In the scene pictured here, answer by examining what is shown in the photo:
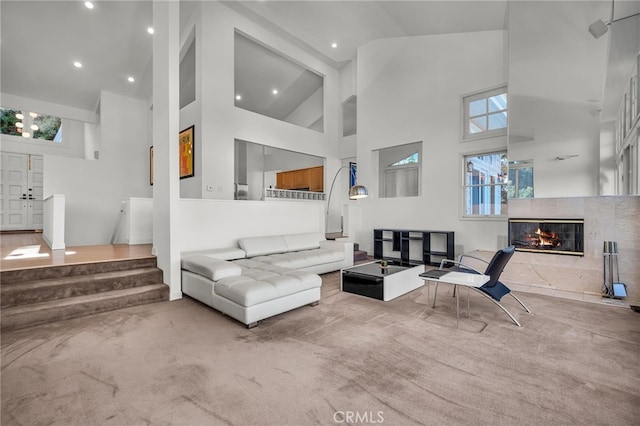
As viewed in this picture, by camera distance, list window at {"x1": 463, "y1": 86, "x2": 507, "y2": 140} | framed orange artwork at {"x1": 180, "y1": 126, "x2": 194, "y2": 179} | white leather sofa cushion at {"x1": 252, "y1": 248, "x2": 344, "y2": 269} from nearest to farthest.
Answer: white leather sofa cushion at {"x1": 252, "y1": 248, "x2": 344, "y2": 269} < window at {"x1": 463, "y1": 86, "x2": 507, "y2": 140} < framed orange artwork at {"x1": 180, "y1": 126, "x2": 194, "y2": 179}

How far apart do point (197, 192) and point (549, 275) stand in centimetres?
671

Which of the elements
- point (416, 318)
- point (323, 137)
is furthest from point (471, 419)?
point (323, 137)

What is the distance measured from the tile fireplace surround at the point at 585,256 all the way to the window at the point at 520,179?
133mm

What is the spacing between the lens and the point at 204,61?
6273mm

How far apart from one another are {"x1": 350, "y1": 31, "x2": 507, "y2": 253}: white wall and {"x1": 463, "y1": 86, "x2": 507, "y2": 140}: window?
0.16m

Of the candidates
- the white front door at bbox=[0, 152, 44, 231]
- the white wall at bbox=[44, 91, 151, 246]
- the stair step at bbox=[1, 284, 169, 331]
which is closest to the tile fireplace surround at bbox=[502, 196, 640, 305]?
the stair step at bbox=[1, 284, 169, 331]

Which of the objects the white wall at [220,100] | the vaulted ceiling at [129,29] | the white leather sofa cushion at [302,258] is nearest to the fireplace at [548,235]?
the vaulted ceiling at [129,29]

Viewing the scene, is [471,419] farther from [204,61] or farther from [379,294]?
[204,61]

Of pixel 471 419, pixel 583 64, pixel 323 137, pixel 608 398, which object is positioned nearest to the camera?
pixel 471 419

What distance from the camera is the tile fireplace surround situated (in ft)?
13.0

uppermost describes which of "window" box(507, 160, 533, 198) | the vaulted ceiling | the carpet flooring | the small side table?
the vaulted ceiling

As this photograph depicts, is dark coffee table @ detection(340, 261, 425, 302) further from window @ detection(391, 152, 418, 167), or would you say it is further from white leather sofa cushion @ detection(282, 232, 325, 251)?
window @ detection(391, 152, 418, 167)

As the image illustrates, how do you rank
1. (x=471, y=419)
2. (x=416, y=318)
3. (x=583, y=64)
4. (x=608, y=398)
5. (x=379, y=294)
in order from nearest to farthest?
1. (x=471, y=419)
2. (x=608, y=398)
3. (x=416, y=318)
4. (x=379, y=294)
5. (x=583, y=64)

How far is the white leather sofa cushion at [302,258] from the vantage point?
4586 millimetres
